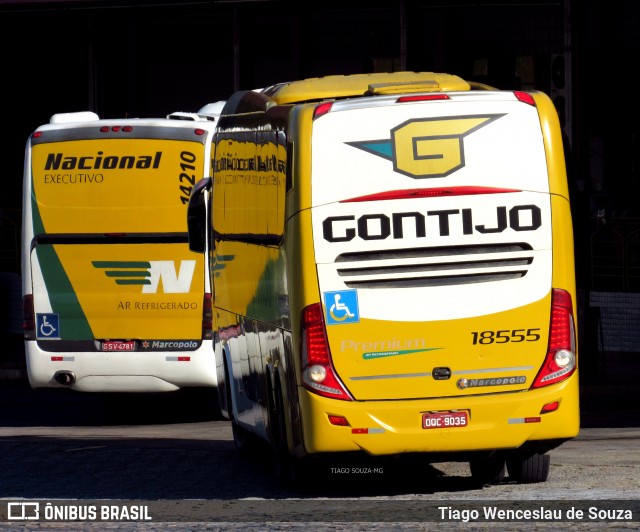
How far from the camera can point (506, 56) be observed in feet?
91.3

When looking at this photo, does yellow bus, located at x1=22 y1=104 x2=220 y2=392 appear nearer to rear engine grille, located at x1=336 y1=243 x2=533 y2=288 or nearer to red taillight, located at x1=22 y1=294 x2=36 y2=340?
red taillight, located at x1=22 y1=294 x2=36 y2=340

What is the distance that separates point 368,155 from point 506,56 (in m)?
16.1

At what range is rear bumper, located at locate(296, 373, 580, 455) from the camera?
11.9m

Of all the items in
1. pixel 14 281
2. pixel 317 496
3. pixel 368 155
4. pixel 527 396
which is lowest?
pixel 14 281

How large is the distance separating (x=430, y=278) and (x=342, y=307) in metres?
0.64

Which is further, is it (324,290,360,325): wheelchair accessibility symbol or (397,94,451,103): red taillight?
(397,94,451,103): red taillight

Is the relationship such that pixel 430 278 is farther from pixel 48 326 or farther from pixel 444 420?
pixel 48 326

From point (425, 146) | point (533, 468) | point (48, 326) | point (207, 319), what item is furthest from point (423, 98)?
point (48, 326)

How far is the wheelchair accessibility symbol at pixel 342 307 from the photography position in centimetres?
1204

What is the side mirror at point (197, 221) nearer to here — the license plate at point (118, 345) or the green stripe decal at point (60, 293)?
the license plate at point (118, 345)

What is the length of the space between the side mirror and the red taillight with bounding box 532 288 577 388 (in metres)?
5.06

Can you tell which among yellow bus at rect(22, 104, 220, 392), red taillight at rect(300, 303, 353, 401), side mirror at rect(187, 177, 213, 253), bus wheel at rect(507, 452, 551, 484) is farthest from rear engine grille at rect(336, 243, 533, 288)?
yellow bus at rect(22, 104, 220, 392)

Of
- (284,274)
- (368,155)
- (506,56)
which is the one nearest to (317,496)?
(284,274)

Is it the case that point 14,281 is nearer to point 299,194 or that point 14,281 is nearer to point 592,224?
point 592,224
